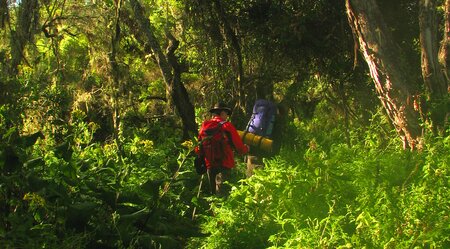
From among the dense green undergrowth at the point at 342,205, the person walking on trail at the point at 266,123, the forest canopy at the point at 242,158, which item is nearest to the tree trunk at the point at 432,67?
the forest canopy at the point at 242,158

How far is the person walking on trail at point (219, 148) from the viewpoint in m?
7.75

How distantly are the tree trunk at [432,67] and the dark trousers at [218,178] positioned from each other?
2657 mm

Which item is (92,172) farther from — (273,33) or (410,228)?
(273,33)

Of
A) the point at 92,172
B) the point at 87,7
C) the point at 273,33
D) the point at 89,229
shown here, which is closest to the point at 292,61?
the point at 273,33

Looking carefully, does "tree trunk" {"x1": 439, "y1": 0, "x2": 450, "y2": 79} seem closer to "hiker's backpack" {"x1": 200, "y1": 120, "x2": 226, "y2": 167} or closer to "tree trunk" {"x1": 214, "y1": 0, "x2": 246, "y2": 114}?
"hiker's backpack" {"x1": 200, "y1": 120, "x2": 226, "y2": 167}

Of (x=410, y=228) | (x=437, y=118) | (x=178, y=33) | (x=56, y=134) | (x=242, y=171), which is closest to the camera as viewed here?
(x=410, y=228)

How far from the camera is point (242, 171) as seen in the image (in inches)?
387

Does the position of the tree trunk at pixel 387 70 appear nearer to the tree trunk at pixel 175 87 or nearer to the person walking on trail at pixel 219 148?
the person walking on trail at pixel 219 148

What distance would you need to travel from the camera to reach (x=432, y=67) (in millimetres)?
7398

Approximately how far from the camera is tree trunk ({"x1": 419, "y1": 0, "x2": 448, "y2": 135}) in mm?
7238

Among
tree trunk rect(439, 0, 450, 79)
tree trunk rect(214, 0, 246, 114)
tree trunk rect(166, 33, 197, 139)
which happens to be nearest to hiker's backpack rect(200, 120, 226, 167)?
tree trunk rect(439, 0, 450, 79)

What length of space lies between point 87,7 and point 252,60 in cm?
406

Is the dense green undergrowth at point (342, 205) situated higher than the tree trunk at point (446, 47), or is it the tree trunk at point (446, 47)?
the tree trunk at point (446, 47)

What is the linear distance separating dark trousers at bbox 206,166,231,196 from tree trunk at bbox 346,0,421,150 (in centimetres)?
224
